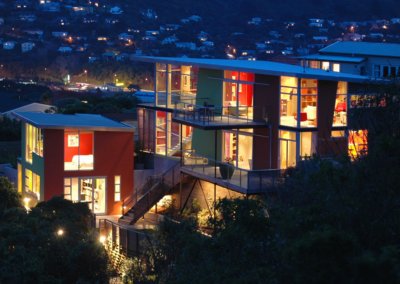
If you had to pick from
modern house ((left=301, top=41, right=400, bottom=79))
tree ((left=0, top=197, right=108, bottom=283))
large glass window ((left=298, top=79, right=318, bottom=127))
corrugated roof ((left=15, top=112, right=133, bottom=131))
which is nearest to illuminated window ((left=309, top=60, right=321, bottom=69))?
modern house ((left=301, top=41, right=400, bottom=79))

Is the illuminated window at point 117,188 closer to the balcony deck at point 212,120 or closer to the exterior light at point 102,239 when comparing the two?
the balcony deck at point 212,120

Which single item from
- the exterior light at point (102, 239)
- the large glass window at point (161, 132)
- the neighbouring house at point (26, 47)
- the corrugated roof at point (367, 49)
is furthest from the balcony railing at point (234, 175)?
the neighbouring house at point (26, 47)

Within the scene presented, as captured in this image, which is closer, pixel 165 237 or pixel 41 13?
pixel 165 237

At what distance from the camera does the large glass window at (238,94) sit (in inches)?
969

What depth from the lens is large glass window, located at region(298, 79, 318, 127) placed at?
23.1 metres

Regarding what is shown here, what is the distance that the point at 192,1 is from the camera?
103500mm

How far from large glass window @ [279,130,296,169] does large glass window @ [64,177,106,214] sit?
5.57 m

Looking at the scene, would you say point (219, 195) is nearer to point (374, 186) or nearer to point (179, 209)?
point (179, 209)

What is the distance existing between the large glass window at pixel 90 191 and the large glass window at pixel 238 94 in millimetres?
4193

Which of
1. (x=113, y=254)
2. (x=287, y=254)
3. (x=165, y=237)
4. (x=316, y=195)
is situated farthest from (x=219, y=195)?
(x=287, y=254)

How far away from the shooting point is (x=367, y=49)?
48219mm

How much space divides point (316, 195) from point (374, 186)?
48.6 inches

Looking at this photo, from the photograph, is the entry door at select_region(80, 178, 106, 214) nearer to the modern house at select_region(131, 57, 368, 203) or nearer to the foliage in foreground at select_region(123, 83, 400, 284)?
the modern house at select_region(131, 57, 368, 203)

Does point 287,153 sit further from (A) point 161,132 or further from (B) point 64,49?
(B) point 64,49
